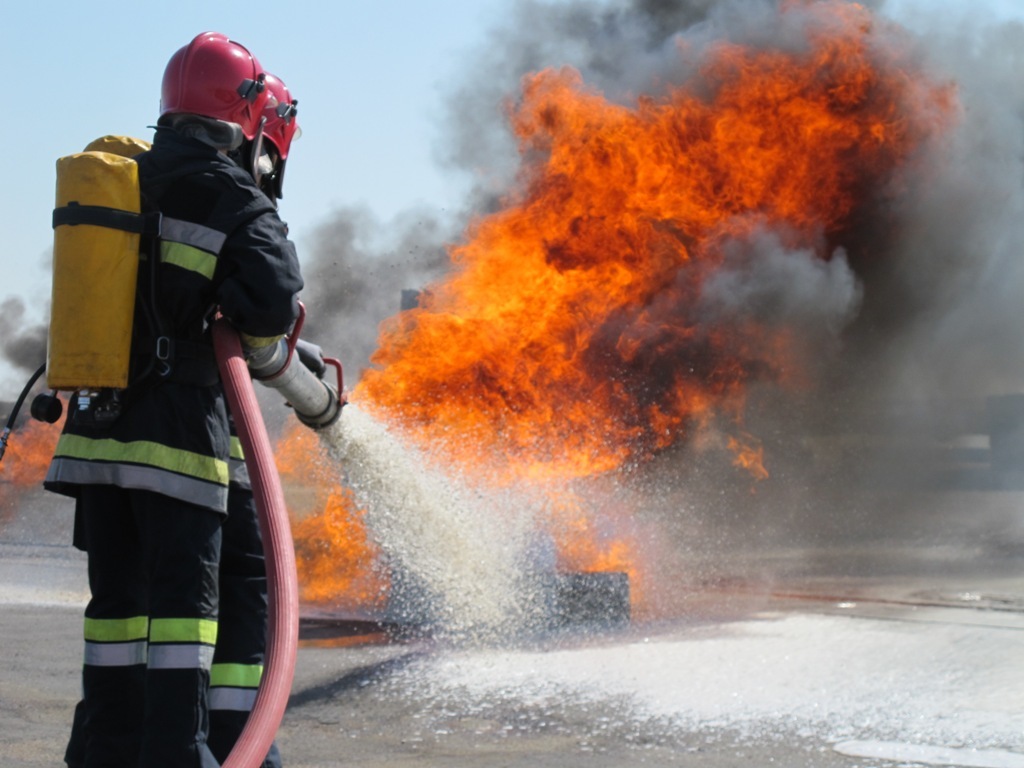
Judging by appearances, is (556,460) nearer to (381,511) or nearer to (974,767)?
(381,511)

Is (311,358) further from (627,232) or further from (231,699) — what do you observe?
(627,232)

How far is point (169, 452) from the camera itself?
2934 mm

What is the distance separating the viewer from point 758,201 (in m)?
9.73

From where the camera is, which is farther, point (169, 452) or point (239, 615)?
point (239, 615)

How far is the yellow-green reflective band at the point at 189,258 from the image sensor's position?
296 cm

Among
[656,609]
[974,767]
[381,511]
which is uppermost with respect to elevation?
[381,511]

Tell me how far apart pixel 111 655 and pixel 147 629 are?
99 mm

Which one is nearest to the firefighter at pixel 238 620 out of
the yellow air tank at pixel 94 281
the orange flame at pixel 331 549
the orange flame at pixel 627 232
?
the yellow air tank at pixel 94 281

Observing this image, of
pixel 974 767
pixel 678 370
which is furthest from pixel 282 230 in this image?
pixel 678 370

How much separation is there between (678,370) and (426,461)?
12.8ft

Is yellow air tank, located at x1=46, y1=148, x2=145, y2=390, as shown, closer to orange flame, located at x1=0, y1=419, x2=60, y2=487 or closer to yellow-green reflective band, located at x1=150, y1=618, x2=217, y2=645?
yellow-green reflective band, located at x1=150, y1=618, x2=217, y2=645

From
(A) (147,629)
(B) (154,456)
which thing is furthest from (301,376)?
(A) (147,629)

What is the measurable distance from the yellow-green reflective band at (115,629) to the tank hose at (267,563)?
1.10ft

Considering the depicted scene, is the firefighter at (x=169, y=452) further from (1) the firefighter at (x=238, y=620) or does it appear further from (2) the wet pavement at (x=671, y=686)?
(2) the wet pavement at (x=671, y=686)
